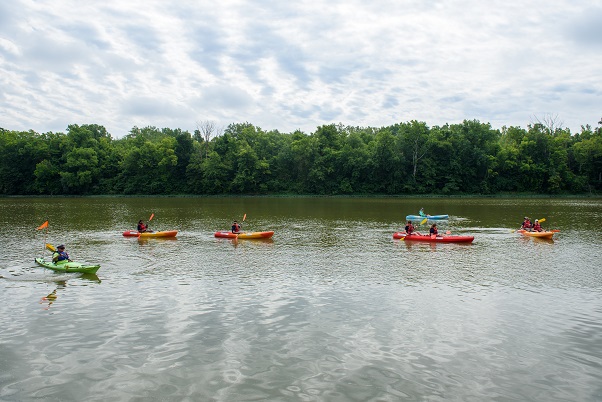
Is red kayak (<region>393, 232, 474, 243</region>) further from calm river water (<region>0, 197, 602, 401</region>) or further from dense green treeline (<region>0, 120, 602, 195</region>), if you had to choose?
dense green treeline (<region>0, 120, 602, 195</region>)

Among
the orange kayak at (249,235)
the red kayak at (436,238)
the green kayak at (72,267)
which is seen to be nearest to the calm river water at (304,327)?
the green kayak at (72,267)

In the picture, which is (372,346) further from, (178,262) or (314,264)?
(178,262)

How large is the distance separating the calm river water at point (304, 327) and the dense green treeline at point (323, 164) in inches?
2938

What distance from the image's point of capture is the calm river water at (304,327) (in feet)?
31.5

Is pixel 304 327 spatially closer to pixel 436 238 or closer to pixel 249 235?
pixel 249 235

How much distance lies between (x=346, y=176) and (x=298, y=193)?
1202 centimetres

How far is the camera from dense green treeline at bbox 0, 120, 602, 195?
323ft

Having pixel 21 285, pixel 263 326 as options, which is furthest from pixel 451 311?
pixel 21 285

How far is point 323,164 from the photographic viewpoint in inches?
3991

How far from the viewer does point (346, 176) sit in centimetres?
10300

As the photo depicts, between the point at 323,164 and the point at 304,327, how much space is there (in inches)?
3515

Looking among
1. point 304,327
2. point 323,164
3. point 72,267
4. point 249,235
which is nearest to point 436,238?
point 249,235

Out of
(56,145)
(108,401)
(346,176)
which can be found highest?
(56,145)

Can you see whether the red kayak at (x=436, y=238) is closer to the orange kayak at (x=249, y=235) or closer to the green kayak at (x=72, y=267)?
the orange kayak at (x=249, y=235)
